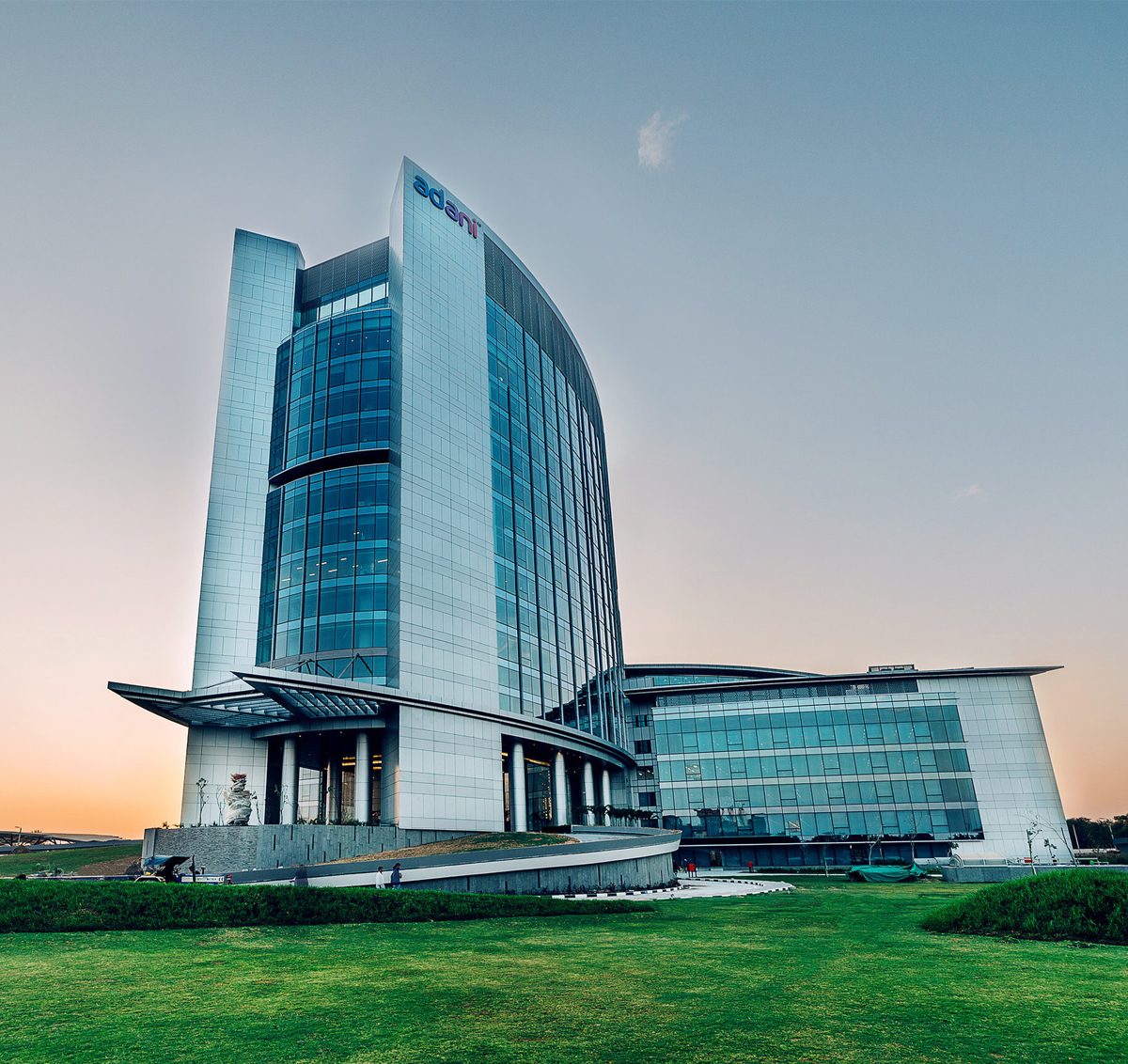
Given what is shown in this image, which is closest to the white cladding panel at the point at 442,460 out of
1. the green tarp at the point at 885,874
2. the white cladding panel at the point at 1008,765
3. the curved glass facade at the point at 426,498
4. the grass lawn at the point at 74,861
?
the curved glass facade at the point at 426,498

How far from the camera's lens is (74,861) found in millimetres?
62875

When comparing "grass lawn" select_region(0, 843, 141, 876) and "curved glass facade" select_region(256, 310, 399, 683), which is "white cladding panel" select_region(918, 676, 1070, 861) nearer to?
"curved glass facade" select_region(256, 310, 399, 683)

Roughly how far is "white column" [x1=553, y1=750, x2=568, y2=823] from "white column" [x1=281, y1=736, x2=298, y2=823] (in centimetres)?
2164

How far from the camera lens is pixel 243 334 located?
73.9 m

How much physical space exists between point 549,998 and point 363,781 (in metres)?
46.3

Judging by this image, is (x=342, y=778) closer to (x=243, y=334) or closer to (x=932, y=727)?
(x=243, y=334)

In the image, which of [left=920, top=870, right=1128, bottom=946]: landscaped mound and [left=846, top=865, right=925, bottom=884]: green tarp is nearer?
[left=920, top=870, right=1128, bottom=946]: landscaped mound

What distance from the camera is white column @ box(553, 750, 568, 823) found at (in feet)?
223

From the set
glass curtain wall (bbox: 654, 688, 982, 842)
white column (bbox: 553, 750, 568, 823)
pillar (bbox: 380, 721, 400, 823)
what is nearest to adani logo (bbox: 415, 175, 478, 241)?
pillar (bbox: 380, 721, 400, 823)

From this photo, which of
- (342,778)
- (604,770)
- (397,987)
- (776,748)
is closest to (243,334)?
(342,778)

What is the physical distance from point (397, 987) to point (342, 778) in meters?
57.8

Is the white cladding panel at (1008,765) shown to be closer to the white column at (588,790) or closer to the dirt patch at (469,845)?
the white column at (588,790)

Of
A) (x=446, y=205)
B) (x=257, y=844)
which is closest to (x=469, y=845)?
(x=257, y=844)

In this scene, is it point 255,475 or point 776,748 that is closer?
point 255,475
